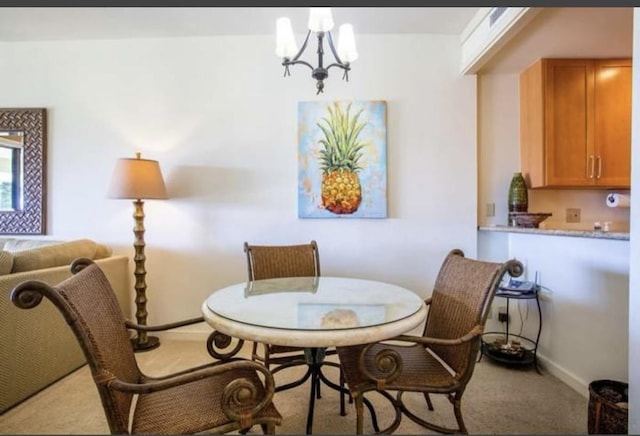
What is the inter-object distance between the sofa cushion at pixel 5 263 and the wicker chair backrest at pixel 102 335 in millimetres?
1134

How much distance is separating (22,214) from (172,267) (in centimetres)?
144

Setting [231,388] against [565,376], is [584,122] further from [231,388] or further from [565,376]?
[231,388]

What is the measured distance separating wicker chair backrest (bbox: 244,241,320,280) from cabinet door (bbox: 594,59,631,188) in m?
2.41

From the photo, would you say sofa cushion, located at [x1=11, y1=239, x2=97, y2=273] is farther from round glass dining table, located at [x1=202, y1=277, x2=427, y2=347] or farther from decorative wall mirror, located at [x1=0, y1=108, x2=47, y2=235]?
round glass dining table, located at [x1=202, y1=277, x2=427, y2=347]

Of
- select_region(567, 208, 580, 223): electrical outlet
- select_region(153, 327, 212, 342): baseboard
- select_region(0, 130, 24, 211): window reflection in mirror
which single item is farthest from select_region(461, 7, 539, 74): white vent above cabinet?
select_region(0, 130, 24, 211): window reflection in mirror

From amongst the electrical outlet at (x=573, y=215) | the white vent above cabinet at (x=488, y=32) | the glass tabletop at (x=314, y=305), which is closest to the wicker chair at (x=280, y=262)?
the glass tabletop at (x=314, y=305)

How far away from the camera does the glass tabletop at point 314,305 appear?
1.11 meters

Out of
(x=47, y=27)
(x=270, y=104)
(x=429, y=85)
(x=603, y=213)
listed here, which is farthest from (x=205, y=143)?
(x=603, y=213)

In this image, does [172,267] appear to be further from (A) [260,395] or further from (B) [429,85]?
(B) [429,85]

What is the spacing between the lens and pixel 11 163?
2.83 m

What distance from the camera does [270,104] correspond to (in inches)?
108

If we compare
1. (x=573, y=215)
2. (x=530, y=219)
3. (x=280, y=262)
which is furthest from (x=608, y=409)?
(x=573, y=215)

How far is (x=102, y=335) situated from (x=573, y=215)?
3.43m

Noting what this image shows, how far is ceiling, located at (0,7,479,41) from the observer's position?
2.39m
